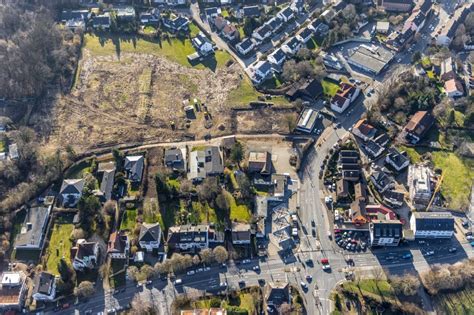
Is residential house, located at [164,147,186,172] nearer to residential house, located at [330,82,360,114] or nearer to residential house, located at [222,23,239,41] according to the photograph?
residential house, located at [330,82,360,114]

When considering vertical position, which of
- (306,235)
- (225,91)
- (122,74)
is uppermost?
(122,74)

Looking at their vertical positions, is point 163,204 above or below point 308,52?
below

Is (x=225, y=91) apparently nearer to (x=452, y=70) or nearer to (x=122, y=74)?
(x=122, y=74)

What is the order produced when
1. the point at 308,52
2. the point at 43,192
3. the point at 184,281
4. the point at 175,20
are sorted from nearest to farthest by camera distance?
1. the point at 184,281
2. the point at 43,192
3. the point at 308,52
4. the point at 175,20

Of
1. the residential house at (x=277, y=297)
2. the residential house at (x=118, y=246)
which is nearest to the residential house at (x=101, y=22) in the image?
the residential house at (x=118, y=246)

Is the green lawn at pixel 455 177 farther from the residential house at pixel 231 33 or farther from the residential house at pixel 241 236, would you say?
the residential house at pixel 231 33

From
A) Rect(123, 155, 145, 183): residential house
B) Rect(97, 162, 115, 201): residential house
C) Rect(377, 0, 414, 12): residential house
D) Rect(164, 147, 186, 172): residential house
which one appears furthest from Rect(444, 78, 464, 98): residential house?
Rect(97, 162, 115, 201): residential house

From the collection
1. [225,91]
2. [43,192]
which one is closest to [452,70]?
[225,91]

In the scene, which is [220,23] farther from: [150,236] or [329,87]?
[150,236]
